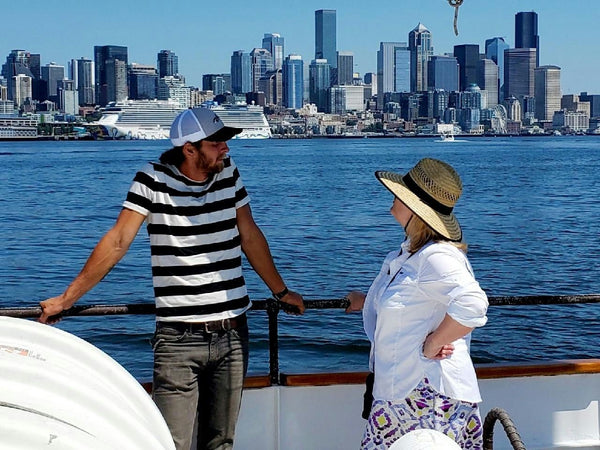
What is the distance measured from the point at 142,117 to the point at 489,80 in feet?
203

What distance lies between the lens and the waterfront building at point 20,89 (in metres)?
165

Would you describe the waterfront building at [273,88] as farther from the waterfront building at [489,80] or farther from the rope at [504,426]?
the rope at [504,426]

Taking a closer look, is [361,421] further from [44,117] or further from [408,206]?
[44,117]

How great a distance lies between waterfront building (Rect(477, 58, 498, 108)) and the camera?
493 feet

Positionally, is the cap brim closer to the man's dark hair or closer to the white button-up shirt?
the man's dark hair

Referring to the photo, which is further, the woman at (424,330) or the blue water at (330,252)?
the blue water at (330,252)

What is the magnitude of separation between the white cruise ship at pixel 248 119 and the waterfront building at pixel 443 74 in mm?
30846

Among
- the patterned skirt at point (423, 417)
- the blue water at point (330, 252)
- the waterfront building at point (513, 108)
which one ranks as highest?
the waterfront building at point (513, 108)

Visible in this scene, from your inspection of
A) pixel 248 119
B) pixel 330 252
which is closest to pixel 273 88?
pixel 248 119

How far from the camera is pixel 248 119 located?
143 metres

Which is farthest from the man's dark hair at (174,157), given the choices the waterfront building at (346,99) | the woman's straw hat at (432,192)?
the waterfront building at (346,99)

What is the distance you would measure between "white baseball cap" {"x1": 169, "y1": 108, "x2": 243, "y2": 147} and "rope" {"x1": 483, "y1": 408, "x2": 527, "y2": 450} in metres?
1.16

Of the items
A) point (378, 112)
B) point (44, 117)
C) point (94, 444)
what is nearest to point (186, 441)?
point (94, 444)

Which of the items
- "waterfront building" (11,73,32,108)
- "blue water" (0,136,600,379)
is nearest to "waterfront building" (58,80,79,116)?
"waterfront building" (11,73,32,108)
